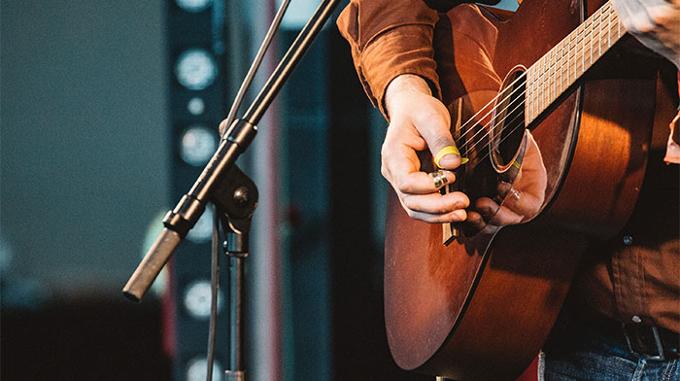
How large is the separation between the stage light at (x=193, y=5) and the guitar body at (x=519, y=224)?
1.58 m

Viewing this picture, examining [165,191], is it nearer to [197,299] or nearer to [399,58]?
[197,299]

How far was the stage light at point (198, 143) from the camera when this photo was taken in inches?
113

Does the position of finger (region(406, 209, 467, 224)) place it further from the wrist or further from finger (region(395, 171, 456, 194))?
the wrist

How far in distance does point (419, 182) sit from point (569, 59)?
0.29 meters

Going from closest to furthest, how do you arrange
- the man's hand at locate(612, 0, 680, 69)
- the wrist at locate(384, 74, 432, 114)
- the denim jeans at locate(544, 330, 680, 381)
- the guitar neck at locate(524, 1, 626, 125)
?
the man's hand at locate(612, 0, 680, 69) < the guitar neck at locate(524, 1, 626, 125) < the denim jeans at locate(544, 330, 680, 381) < the wrist at locate(384, 74, 432, 114)

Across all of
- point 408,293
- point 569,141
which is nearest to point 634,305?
point 569,141

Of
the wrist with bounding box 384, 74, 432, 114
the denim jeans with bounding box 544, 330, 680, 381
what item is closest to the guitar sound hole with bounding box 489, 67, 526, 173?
the wrist with bounding box 384, 74, 432, 114

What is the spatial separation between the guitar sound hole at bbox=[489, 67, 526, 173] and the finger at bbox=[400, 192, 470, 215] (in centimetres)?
7

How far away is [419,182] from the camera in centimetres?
121

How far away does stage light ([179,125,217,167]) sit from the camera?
2869 mm

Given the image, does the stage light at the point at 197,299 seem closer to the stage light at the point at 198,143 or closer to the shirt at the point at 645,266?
the stage light at the point at 198,143

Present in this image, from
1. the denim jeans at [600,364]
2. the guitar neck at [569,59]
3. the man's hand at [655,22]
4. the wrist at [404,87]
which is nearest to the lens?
the man's hand at [655,22]

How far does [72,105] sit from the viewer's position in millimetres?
5121

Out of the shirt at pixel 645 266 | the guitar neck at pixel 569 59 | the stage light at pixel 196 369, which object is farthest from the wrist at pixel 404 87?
the stage light at pixel 196 369
